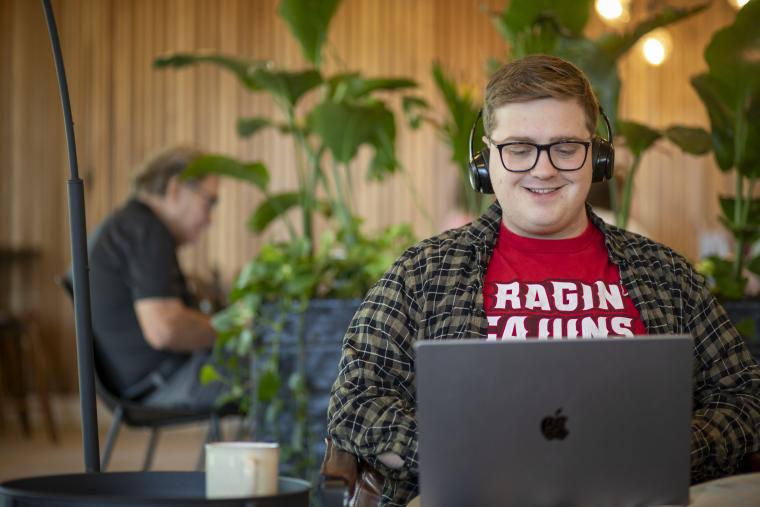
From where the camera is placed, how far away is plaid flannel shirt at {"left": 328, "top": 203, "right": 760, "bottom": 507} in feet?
5.24

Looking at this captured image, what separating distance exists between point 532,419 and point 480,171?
2.28 ft

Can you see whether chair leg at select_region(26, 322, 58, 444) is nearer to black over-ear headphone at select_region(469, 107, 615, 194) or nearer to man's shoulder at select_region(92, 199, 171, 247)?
man's shoulder at select_region(92, 199, 171, 247)

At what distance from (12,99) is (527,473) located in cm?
606

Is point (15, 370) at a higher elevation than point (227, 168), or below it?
below

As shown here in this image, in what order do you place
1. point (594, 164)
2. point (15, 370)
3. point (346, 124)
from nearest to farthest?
point (594, 164) < point (346, 124) < point (15, 370)

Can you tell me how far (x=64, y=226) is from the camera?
6.60m

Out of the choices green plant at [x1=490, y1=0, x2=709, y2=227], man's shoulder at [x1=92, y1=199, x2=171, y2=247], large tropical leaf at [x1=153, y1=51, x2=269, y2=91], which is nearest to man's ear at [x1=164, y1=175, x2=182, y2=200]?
man's shoulder at [x1=92, y1=199, x2=171, y2=247]

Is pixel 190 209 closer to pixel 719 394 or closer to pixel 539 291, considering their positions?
pixel 539 291

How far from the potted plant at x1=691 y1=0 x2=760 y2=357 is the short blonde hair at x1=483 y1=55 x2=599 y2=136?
0.94 metres

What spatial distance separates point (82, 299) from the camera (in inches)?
56.3

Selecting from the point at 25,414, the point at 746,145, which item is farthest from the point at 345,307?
the point at 25,414

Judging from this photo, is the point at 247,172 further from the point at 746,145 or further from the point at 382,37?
the point at 382,37

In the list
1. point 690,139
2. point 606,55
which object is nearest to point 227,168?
point 606,55

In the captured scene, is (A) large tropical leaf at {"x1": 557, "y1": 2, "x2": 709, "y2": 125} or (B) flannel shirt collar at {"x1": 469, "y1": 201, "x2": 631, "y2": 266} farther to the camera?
(A) large tropical leaf at {"x1": 557, "y1": 2, "x2": 709, "y2": 125}
